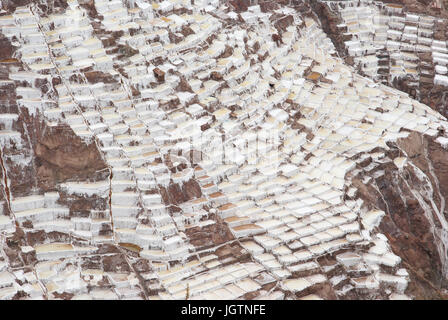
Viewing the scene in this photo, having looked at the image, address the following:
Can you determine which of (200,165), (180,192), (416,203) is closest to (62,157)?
(180,192)

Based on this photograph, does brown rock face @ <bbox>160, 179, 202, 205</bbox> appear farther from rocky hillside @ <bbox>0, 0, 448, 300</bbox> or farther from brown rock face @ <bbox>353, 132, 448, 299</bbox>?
brown rock face @ <bbox>353, 132, 448, 299</bbox>

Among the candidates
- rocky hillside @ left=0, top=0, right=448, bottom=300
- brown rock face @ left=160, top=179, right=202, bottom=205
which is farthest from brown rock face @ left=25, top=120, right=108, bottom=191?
brown rock face @ left=160, top=179, right=202, bottom=205

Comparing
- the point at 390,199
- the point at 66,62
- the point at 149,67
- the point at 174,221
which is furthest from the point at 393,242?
the point at 66,62

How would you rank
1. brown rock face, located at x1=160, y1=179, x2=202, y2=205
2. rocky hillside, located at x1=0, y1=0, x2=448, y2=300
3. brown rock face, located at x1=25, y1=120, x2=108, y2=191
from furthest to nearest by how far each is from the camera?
1. brown rock face, located at x1=160, y1=179, x2=202, y2=205
2. brown rock face, located at x1=25, y1=120, x2=108, y2=191
3. rocky hillside, located at x1=0, y1=0, x2=448, y2=300

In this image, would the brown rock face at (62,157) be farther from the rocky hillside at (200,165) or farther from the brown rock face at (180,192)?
the brown rock face at (180,192)

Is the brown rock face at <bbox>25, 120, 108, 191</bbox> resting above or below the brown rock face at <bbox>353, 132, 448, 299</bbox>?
above

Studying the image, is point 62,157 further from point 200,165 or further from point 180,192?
point 200,165

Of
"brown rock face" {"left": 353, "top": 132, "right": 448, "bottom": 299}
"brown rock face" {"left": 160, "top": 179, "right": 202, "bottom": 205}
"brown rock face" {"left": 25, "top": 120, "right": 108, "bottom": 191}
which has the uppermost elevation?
"brown rock face" {"left": 25, "top": 120, "right": 108, "bottom": 191}

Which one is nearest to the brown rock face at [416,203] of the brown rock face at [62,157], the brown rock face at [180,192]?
the brown rock face at [180,192]
